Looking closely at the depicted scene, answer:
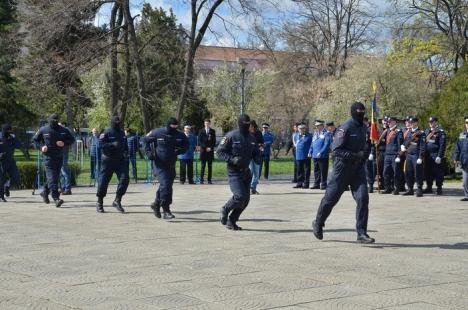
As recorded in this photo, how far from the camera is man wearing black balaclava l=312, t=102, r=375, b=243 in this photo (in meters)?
10.3

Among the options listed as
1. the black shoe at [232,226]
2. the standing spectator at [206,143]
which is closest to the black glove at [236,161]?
the black shoe at [232,226]

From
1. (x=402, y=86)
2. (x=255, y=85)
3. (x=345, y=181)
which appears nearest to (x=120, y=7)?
(x=345, y=181)

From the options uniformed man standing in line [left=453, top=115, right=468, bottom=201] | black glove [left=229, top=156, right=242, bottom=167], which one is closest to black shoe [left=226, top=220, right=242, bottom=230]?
black glove [left=229, top=156, right=242, bottom=167]

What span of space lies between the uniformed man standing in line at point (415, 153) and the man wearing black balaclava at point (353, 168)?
26.0ft

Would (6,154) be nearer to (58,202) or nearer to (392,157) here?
(58,202)

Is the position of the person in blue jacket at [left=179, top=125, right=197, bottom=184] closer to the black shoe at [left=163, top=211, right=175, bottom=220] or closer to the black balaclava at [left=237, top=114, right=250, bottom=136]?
the black shoe at [left=163, top=211, right=175, bottom=220]

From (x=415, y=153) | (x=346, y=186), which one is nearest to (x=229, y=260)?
(x=346, y=186)

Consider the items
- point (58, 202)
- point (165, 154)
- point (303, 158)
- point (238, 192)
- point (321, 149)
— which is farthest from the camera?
point (303, 158)

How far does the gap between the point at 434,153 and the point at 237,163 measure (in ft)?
28.0

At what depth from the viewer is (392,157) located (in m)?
18.9

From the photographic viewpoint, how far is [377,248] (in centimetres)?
1005

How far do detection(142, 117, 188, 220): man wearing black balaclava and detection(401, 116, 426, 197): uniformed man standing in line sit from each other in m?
6.92

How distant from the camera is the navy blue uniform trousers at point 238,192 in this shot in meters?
11.8

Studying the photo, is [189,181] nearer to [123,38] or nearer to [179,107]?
[179,107]
